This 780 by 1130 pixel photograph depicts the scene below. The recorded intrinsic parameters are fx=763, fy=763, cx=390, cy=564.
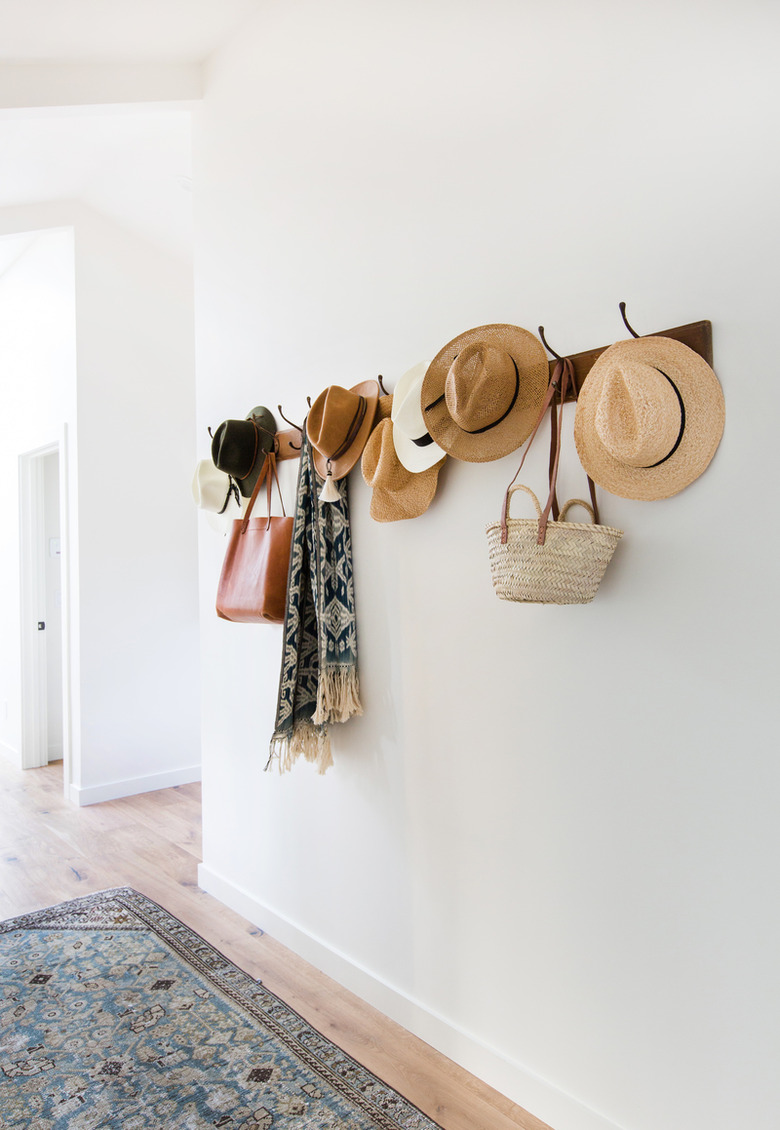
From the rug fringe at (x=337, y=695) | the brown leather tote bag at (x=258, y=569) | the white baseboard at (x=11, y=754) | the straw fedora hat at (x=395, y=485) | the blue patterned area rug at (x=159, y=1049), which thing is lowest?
the white baseboard at (x=11, y=754)

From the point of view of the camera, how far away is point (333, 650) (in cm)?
204

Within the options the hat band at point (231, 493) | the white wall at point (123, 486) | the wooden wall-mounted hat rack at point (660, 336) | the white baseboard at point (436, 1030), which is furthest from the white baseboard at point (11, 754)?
the wooden wall-mounted hat rack at point (660, 336)

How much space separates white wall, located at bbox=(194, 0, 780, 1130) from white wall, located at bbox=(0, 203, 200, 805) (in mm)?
1809

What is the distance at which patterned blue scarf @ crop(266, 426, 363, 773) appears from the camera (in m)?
2.03

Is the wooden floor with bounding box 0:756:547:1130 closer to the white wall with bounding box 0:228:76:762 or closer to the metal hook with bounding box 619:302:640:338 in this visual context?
the white wall with bounding box 0:228:76:762

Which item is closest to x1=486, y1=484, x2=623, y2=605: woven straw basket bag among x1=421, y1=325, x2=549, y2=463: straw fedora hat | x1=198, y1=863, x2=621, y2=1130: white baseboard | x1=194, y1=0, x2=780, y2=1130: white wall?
x1=194, y1=0, x2=780, y2=1130: white wall

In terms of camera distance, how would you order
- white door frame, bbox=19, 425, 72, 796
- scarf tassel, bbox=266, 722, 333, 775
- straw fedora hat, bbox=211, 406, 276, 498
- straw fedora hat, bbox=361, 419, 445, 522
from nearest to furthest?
straw fedora hat, bbox=361, 419, 445, 522, scarf tassel, bbox=266, 722, 333, 775, straw fedora hat, bbox=211, 406, 276, 498, white door frame, bbox=19, 425, 72, 796

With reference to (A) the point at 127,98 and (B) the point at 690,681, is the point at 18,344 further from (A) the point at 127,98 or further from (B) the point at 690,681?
(B) the point at 690,681

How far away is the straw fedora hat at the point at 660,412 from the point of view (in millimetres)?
1243

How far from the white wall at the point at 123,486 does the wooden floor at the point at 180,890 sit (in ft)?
0.97

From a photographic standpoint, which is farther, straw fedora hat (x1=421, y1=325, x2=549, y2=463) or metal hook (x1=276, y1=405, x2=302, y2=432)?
metal hook (x1=276, y1=405, x2=302, y2=432)

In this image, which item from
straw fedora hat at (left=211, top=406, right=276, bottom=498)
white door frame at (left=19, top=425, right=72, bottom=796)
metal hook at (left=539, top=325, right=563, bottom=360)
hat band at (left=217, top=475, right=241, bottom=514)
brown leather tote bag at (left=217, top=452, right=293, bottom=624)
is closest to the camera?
metal hook at (left=539, top=325, right=563, bottom=360)

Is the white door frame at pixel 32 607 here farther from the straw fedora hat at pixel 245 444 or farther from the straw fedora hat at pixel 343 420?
the straw fedora hat at pixel 343 420

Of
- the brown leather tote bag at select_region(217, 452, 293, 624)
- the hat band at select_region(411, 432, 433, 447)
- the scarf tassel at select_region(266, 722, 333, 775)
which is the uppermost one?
the hat band at select_region(411, 432, 433, 447)
